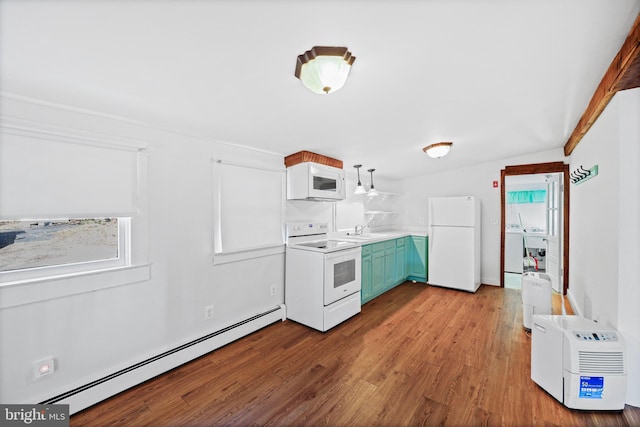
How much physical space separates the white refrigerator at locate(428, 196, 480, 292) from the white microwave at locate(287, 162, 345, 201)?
6.70 feet

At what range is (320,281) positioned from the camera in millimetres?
2826

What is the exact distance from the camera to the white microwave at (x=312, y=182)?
3.08 m

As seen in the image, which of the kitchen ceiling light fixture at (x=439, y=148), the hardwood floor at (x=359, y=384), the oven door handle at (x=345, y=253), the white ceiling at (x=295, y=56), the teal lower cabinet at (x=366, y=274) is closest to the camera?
the white ceiling at (x=295, y=56)

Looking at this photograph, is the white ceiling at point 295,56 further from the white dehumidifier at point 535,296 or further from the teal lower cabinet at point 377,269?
the teal lower cabinet at point 377,269

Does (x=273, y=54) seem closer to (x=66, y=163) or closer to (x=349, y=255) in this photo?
(x=66, y=163)

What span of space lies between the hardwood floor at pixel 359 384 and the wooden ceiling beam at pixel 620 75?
7.08ft

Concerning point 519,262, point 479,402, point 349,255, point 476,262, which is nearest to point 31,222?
→ point 349,255

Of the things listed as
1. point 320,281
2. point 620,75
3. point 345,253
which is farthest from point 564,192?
point 320,281

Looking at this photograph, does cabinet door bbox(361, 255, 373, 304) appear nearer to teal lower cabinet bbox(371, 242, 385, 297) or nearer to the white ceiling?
teal lower cabinet bbox(371, 242, 385, 297)

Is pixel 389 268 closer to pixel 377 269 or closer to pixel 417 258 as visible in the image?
pixel 377 269

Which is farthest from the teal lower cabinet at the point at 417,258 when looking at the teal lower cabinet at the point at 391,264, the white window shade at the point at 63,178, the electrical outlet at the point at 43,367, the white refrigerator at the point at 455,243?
the electrical outlet at the point at 43,367

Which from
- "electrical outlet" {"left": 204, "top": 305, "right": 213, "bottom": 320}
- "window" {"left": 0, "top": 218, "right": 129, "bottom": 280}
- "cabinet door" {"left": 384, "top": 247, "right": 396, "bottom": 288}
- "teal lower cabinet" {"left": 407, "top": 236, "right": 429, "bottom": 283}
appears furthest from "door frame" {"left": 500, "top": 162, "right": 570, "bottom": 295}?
"window" {"left": 0, "top": 218, "right": 129, "bottom": 280}

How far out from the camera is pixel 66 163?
171 centimetres

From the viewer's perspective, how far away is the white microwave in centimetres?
308
